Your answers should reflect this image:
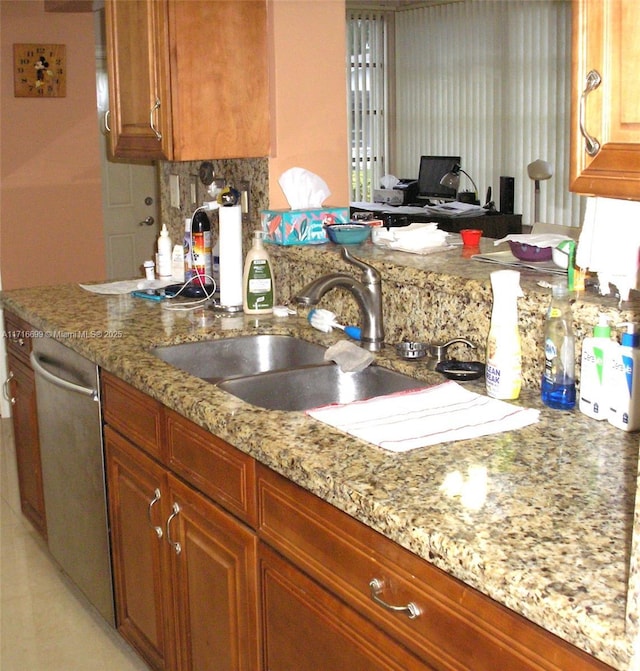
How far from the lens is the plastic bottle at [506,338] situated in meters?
1.82

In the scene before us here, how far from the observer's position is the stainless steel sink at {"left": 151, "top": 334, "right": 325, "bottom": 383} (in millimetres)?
2516

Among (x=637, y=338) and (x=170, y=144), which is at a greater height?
(x=170, y=144)

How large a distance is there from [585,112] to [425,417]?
2.23 ft

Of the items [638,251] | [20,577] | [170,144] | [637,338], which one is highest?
[170,144]

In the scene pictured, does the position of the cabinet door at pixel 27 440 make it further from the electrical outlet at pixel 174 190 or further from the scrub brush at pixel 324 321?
the scrub brush at pixel 324 321

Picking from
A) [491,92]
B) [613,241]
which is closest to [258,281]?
[613,241]

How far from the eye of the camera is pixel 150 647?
2381mm

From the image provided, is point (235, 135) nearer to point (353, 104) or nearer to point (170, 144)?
point (170, 144)

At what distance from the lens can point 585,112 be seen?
1.27 m

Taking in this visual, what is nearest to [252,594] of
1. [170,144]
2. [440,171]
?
[170,144]

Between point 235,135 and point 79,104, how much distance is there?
251 cm

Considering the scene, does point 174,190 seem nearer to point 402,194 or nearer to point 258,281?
point 258,281

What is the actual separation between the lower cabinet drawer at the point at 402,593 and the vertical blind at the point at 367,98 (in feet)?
24.0

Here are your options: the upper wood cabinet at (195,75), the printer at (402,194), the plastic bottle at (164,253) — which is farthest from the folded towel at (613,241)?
the printer at (402,194)
